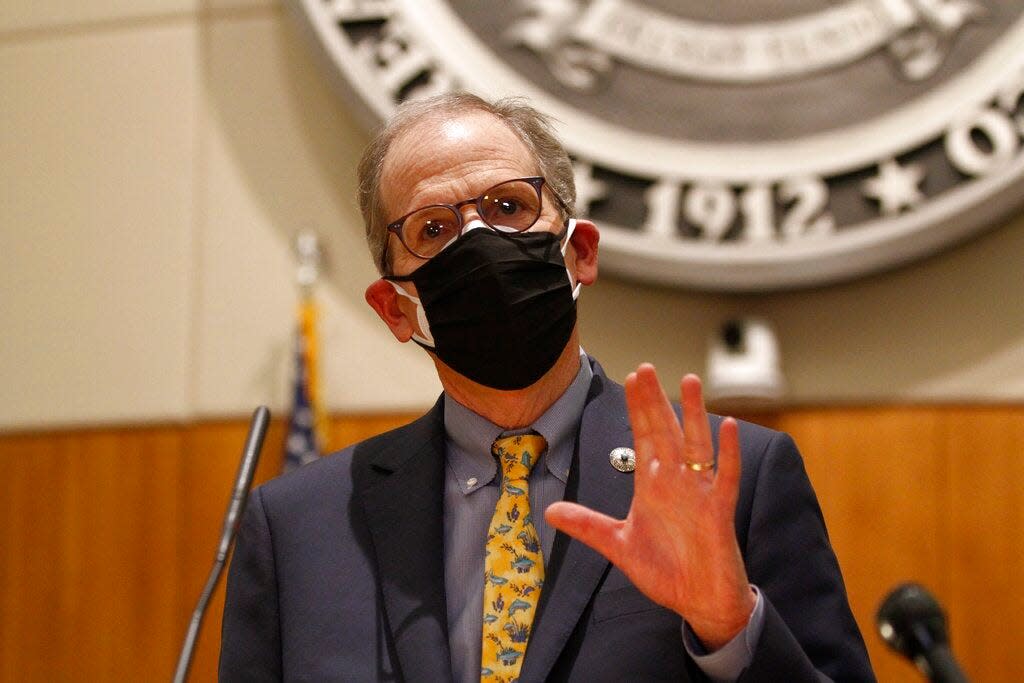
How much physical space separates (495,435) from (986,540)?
1.82 m

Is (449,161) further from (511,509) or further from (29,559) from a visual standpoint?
(29,559)

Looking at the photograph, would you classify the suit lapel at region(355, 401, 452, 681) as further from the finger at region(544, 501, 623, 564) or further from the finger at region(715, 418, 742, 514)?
the finger at region(715, 418, 742, 514)

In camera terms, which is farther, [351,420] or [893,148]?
[351,420]

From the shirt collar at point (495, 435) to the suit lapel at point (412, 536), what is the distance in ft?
0.11

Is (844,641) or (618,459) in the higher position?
(618,459)

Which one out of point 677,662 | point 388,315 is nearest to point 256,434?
point 388,315

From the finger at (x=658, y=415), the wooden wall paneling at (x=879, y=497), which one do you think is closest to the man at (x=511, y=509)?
the finger at (x=658, y=415)

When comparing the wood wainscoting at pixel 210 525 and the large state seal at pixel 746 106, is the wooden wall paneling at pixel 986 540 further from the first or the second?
the large state seal at pixel 746 106

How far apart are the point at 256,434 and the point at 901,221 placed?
192cm

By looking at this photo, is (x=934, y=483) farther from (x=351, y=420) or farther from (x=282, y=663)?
(x=282, y=663)

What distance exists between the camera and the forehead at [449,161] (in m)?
1.91

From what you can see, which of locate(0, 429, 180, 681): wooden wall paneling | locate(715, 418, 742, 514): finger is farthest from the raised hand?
locate(0, 429, 180, 681): wooden wall paneling

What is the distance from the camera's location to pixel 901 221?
10.9 ft

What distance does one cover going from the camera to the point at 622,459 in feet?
6.04
